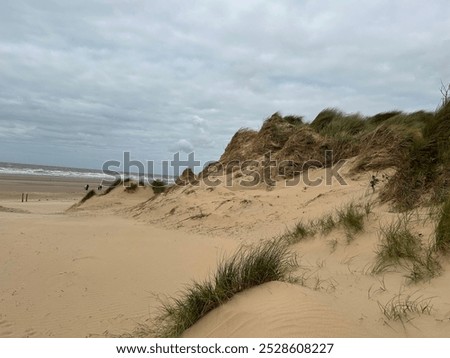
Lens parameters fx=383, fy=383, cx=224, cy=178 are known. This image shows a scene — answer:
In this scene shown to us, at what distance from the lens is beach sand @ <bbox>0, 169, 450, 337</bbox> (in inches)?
121

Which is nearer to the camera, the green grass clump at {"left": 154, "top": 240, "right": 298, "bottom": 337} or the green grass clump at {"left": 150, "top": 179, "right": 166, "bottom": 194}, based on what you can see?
the green grass clump at {"left": 154, "top": 240, "right": 298, "bottom": 337}

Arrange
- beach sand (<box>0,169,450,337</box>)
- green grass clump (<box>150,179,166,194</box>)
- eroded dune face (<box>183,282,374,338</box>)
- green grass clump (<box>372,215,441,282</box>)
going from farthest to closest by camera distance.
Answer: green grass clump (<box>150,179,166,194</box>) < green grass clump (<box>372,215,441,282</box>) < beach sand (<box>0,169,450,337</box>) < eroded dune face (<box>183,282,374,338</box>)

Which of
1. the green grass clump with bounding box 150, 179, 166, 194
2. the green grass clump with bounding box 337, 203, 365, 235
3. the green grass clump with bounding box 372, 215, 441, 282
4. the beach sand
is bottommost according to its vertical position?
the beach sand

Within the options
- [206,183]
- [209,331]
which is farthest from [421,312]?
[206,183]

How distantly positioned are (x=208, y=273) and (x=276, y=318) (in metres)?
2.76

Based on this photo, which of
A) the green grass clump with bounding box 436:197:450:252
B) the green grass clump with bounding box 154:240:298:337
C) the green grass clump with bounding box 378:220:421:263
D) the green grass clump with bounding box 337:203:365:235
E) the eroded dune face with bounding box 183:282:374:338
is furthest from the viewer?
the green grass clump with bounding box 337:203:365:235

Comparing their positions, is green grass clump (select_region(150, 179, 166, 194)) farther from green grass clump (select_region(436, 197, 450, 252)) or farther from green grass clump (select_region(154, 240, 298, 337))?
green grass clump (select_region(436, 197, 450, 252))

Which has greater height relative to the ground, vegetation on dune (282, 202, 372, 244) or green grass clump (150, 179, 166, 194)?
green grass clump (150, 179, 166, 194)

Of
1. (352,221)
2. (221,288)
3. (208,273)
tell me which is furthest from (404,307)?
(208,273)

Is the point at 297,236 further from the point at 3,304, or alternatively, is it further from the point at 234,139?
the point at 234,139

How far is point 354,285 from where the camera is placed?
4.13m

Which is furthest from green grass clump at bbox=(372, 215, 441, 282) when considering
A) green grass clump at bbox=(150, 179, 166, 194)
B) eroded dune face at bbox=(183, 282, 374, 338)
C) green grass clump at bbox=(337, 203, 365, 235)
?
green grass clump at bbox=(150, 179, 166, 194)

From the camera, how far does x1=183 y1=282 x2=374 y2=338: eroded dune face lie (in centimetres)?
285

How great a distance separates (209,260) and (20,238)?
181 inches
